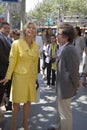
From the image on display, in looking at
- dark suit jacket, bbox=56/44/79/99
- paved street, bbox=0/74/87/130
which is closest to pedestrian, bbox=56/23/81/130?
dark suit jacket, bbox=56/44/79/99

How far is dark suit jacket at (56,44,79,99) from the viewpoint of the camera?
206 inches

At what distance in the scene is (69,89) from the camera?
5379mm

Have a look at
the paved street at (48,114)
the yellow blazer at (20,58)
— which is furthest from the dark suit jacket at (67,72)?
the paved street at (48,114)

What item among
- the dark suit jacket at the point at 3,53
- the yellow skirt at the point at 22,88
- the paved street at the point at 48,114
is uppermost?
the dark suit jacket at the point at 3,53

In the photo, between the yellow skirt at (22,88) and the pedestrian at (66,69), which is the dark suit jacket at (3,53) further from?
the pedestrian at (66,69)

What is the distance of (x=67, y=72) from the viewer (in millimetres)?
5293

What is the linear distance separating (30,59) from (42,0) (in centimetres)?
7053

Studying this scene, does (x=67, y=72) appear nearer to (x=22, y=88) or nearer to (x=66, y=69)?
(x=66, y=69)

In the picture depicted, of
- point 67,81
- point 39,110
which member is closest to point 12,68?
point 67,81

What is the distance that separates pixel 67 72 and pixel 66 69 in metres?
0.05

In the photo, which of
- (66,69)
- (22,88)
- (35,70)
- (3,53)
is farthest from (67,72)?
(3,53)

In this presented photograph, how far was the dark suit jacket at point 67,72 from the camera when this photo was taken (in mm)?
5227

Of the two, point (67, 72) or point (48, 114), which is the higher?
point (67, 72)

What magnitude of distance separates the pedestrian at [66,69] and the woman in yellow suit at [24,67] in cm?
51
